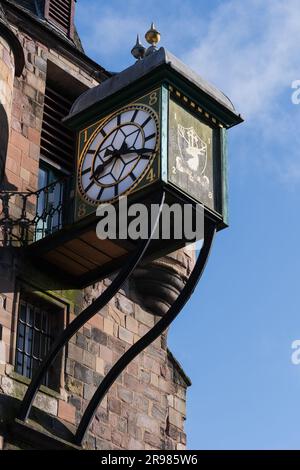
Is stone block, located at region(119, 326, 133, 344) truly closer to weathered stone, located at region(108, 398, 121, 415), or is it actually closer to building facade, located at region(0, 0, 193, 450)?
building facade, located at region(0, 0, 193, 450)

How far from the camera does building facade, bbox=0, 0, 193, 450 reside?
15734mm

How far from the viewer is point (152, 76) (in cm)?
1589

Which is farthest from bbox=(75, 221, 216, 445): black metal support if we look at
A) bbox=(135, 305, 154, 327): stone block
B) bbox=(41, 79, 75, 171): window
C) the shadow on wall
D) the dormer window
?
the dormer window

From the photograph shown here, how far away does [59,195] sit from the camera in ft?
55.8

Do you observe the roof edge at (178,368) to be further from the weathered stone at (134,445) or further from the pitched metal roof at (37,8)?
the pitched metal roof at (37,8)

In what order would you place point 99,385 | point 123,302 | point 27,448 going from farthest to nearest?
point 123,302 < point 99,385 < point 27,448

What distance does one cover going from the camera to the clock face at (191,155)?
15.6m

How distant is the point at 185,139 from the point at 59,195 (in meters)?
1.90

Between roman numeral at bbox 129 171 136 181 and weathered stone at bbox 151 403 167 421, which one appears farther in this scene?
weathered stone at bbox 151 403 167 421

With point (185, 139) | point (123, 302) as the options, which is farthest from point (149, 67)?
point (123, 302)

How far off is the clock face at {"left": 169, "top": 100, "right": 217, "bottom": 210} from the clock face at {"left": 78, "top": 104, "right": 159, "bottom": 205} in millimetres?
261

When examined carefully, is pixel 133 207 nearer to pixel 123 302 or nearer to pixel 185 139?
pixel 185 139

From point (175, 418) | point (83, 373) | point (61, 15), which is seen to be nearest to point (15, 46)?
point (61, 15)

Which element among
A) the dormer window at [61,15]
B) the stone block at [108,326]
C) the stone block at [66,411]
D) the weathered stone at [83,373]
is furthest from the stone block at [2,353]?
the dormer window at [61,15]
